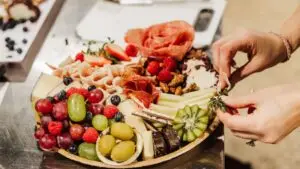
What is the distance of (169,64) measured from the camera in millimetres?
1792

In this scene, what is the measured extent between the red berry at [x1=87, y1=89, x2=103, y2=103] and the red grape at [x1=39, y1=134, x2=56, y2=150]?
21 cm

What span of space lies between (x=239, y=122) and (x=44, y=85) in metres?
0.77

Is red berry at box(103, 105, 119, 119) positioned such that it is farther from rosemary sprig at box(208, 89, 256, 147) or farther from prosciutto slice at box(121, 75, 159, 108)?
rosemary sprig at box(208, 89, 256, 147)

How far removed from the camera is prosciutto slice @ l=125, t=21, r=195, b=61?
183 centimetres

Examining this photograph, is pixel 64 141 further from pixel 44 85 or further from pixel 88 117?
pixel 44 85

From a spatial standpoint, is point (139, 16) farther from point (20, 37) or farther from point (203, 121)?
point (203, 121)

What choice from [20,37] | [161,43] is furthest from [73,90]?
[20,37]

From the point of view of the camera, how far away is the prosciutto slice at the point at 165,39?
6.00 feet

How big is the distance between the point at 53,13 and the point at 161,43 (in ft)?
2.77

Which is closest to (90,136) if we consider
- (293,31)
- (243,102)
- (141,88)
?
(141,88)

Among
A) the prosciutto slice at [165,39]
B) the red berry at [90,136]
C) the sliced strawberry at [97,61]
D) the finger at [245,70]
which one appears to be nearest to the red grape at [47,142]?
the red berry at [90,136]

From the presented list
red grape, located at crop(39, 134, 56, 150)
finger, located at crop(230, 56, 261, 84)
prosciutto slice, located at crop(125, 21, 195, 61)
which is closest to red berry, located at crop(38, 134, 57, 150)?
red grape, located at crop(39, 134, 56, 150)

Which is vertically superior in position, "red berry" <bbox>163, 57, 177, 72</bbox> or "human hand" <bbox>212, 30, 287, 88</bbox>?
"human hand" <bbox>212, 30, 287, 88</bbox>

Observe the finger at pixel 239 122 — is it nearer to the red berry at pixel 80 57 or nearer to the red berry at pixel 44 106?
the red berry at pixel 44 106
